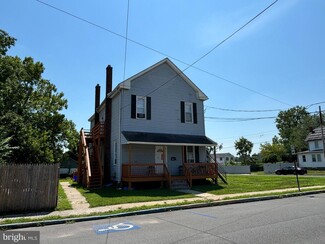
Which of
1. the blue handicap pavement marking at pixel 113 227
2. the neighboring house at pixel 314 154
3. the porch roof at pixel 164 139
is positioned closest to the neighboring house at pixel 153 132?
the porch roof at pixel 164 139

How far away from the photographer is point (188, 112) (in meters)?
20.5

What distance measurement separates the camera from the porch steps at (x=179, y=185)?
16525 millimetres

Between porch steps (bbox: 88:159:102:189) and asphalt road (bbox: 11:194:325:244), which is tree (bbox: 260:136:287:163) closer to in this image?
porch steps (bbox: 88:159:102:189)

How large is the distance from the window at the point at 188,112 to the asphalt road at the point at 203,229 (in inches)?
471

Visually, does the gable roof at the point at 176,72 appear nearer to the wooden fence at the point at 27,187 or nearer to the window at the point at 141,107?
the window at the point at 141,107

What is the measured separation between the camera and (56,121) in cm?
2831

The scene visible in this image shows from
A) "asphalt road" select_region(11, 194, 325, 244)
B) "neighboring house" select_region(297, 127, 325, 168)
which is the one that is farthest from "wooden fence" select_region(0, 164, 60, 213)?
"neighboring house" select_region(297, 127, 325, 168)

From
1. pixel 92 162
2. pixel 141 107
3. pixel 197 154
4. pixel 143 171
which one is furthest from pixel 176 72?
pixel 92 162

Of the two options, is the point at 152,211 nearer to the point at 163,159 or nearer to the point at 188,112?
the point at 163,159

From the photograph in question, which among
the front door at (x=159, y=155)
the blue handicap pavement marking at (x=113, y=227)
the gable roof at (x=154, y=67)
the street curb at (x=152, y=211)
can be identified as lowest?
the blue handicap pavement marking at (x=113, y=227)

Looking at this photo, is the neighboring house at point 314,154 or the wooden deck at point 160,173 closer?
the wooden deck at point 160,173

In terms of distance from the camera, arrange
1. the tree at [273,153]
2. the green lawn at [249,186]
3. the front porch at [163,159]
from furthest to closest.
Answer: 1. the tree at [273,153]
2. the front porch at [163,159]
3. the green lawn at [249,186]

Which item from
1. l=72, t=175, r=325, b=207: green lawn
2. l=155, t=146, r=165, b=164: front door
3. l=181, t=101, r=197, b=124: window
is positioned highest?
l=181, t=101, r=197, b=124: window

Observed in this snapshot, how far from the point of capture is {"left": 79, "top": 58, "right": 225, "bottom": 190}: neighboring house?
56.4 ft
